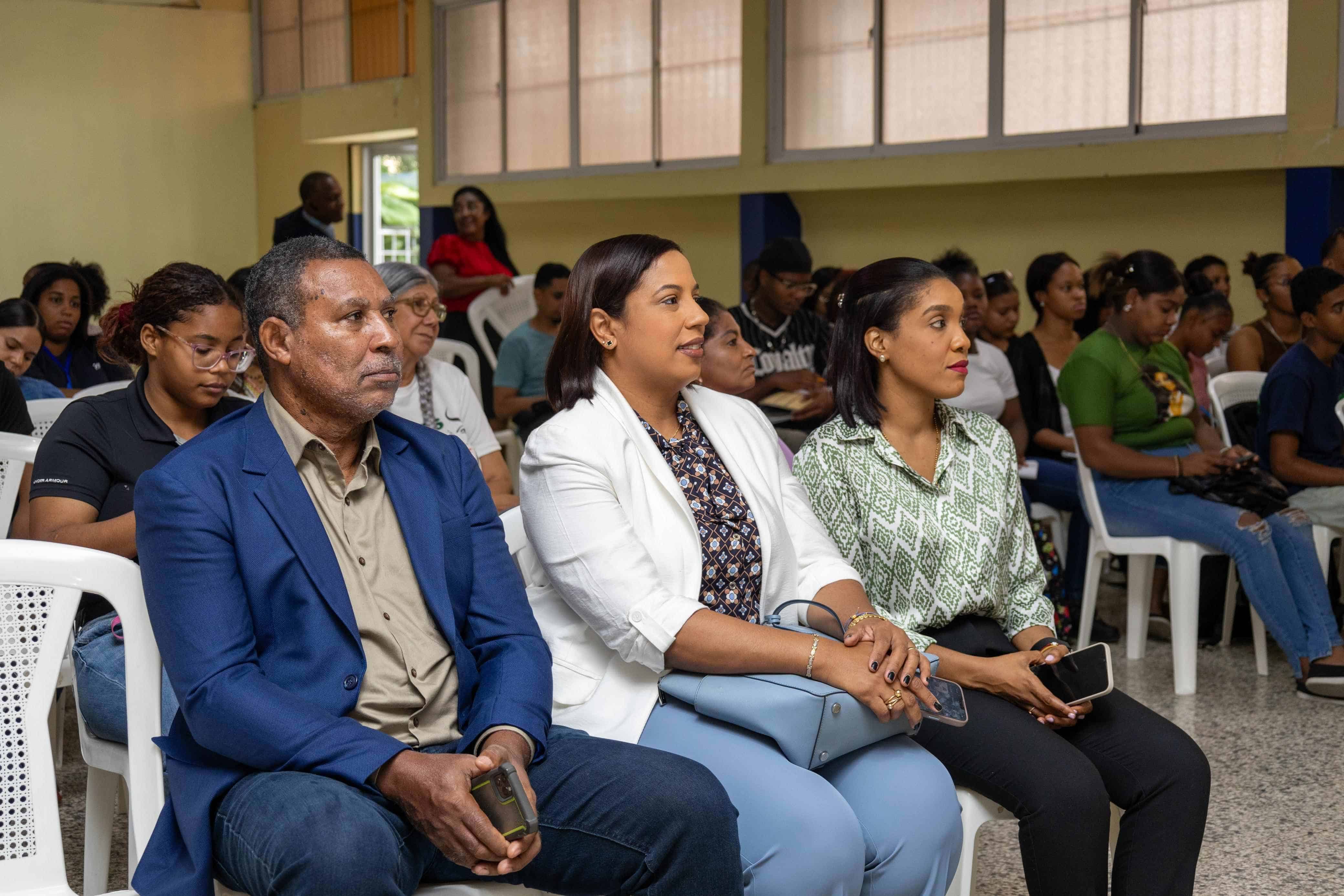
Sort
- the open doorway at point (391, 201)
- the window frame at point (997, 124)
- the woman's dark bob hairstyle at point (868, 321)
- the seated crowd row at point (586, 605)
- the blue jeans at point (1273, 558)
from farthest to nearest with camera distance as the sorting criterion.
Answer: the open doorway at point (391, 201) → the window frame at point (997, 124) → the blue jeans at point (1273, 558) → the woman's dark bob hairstyle at point (868, 321) → the seated crowd row at point (586, 605)

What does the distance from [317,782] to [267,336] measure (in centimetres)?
59

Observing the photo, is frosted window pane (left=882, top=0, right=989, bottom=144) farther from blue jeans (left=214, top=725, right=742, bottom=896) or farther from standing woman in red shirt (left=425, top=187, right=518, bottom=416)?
blue jeans (left=214, top=725, right=742, bottom=896)

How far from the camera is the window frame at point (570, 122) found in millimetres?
9102

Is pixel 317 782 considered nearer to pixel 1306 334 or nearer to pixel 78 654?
pixel 78 654

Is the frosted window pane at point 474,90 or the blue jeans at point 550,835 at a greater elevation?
the frosted window pane at point 474,90

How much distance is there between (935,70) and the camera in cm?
782

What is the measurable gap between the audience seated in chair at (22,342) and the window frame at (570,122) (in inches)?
215

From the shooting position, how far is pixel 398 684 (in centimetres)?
165

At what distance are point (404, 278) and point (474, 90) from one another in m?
7.33

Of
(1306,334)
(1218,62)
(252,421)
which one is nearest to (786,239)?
(1306,334)

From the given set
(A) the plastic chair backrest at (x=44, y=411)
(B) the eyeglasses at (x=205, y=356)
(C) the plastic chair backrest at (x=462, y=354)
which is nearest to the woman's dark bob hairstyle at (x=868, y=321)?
(B) the eyeglasses at (x=205, y=356)

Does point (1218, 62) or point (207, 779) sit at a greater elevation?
point (1218, 62)

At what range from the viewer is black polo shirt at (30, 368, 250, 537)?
213 centimetres

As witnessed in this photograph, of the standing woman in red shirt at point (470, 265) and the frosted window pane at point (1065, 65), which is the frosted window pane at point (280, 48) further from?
the frosted window pane at point (1065, 65)
